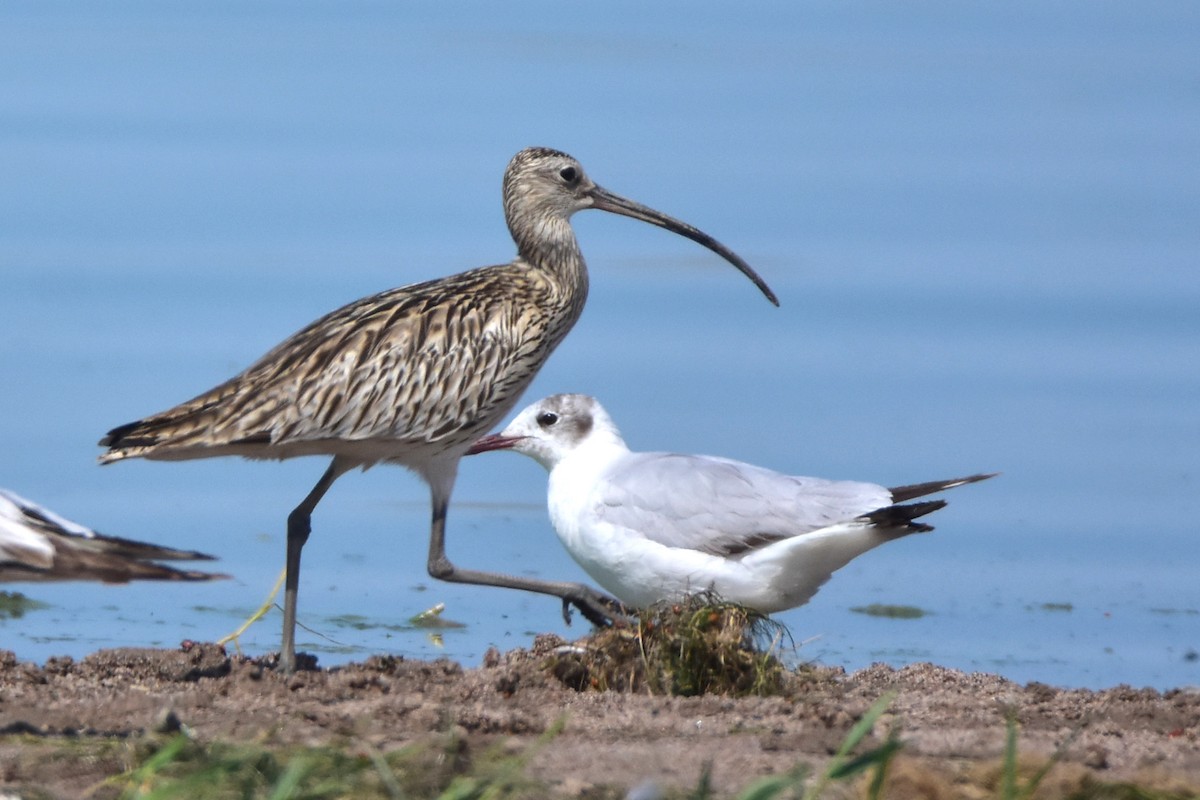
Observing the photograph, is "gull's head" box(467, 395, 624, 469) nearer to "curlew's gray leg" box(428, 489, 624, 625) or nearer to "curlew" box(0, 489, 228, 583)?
"curlew's gray leg" box(428, 489, 624, 625)

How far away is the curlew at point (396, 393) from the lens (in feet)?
27.1

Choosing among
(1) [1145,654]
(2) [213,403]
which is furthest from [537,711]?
(1) [1145,654]

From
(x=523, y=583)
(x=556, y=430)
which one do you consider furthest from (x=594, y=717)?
(x=556, y=430)

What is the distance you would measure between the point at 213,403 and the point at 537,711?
229 cm

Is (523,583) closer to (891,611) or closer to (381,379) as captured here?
(381,379)

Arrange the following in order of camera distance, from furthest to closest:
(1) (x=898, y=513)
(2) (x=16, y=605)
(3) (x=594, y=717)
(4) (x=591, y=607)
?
(2) (x=16, y=605) < (4) (x=591, y=607) < (1) (x=898, y=513) < (3) (x=594, y=717)

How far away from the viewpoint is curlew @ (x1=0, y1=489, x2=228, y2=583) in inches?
212

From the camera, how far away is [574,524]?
906 cm

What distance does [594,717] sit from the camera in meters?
6.57

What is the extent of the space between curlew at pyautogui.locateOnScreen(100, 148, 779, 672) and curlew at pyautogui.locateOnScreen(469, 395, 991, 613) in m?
0.43

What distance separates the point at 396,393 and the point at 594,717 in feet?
8.27

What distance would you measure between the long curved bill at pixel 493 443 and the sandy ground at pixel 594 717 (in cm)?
220

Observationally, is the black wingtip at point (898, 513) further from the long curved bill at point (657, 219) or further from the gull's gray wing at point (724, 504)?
the long curved bill at point (657, 219)

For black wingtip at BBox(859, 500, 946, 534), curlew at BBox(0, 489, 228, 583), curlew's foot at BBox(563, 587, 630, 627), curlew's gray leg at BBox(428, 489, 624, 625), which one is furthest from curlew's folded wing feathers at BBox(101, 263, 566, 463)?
curlew at BBox(0, 489, 228, 583)
